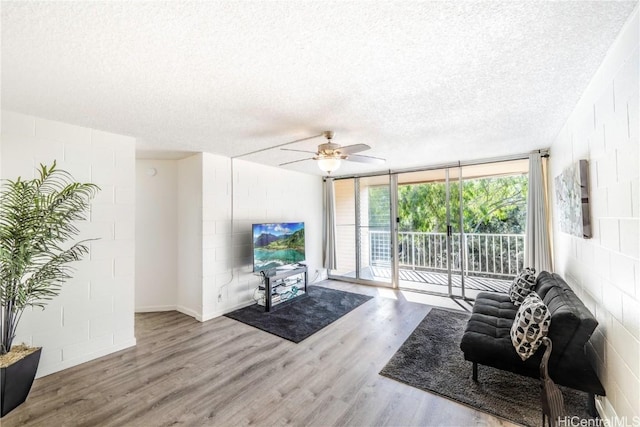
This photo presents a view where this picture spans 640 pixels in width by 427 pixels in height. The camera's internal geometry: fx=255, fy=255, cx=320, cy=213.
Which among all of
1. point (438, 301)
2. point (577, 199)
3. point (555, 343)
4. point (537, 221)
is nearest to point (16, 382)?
point (555, 343)

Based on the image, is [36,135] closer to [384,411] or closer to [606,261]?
[384,411]

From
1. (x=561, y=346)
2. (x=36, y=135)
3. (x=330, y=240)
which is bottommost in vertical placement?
(x=561, y=346)

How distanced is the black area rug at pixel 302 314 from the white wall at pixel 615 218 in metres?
2.54

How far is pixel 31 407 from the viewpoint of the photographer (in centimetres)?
194

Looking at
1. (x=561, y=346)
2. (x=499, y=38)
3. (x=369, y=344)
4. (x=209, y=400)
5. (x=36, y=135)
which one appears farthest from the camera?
(x=369, y=344)

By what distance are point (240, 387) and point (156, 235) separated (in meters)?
2.89

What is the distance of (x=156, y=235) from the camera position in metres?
4.02

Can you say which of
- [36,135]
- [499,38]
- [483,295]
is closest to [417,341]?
[483,295]

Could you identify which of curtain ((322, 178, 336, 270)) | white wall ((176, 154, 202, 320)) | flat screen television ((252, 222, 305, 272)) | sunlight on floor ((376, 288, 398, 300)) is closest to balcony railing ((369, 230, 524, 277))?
sunlight on floor ((376, 288, 398, 300))

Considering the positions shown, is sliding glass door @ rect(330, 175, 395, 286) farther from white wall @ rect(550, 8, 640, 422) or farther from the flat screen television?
white wall @ rect(550, 8, 640, 422)

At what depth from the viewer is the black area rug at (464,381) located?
73.6 inches

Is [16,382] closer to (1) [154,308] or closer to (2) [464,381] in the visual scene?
(1) [154,308]

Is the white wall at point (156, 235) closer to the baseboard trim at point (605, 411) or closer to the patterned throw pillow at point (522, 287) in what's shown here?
the patterned throw pillow at point (522, 287)

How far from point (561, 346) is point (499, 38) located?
203 centimetres
